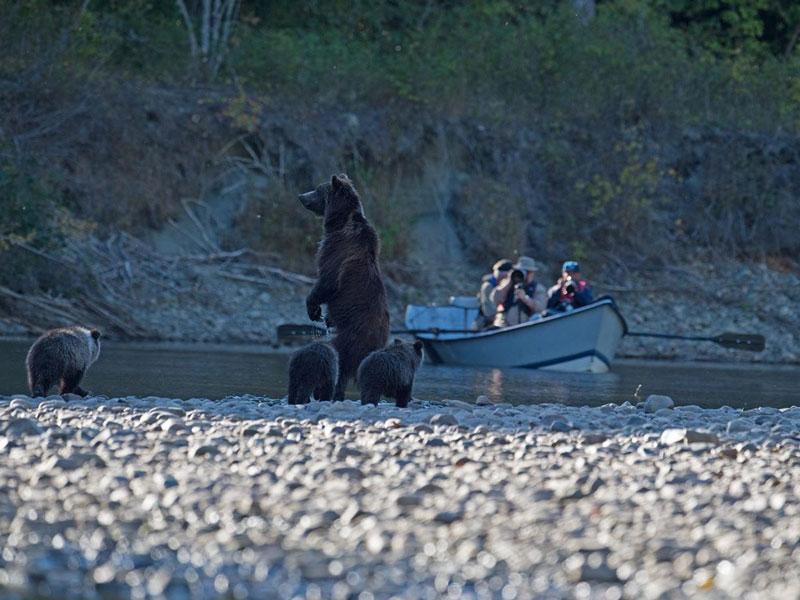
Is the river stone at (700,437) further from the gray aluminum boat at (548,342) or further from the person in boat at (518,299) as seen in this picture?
the person in boat at (518,299)

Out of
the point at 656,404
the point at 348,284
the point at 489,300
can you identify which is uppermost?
the point at 348,284

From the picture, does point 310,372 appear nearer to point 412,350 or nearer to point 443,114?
point 412,350

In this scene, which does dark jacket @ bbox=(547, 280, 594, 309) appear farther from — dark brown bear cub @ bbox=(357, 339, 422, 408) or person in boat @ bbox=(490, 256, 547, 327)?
dark brown bear cub @ bbox=(357, 339, 422, 408)

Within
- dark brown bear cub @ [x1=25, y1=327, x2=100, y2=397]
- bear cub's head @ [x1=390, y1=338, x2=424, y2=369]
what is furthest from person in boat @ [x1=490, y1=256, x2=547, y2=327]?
dark brown bear cub @ [x1=25, y1=327, x2=100, y2=397]

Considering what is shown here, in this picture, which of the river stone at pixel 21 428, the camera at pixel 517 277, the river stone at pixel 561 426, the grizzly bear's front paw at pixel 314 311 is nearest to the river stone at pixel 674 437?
the river stone at pixel 561 426

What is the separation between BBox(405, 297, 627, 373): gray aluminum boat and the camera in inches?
564

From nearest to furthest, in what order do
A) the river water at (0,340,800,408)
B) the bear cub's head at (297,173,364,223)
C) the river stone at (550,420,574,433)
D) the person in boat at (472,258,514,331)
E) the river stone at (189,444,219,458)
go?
the river stone at (189,444,219,458) → the river stone at (550,420,574,433) → the bear cub's head at (297,173,364,223) → the river water at (0,340,800,408) → the person in boat at (472,258,514,331)

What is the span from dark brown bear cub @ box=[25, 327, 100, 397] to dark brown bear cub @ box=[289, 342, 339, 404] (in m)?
1.42

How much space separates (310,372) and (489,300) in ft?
25.6

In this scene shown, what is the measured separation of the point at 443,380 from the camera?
12.1 metres

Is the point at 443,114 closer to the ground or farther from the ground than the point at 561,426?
farther from the ground

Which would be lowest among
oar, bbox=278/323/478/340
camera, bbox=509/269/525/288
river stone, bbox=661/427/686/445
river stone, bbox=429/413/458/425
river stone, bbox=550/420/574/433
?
oar, bbox=278/323/478/340

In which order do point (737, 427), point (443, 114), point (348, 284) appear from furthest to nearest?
point (443, 114) → point (348, 284) → point (737, 427)

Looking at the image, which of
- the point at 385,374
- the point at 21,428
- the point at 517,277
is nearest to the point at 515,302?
the point at 517,277
